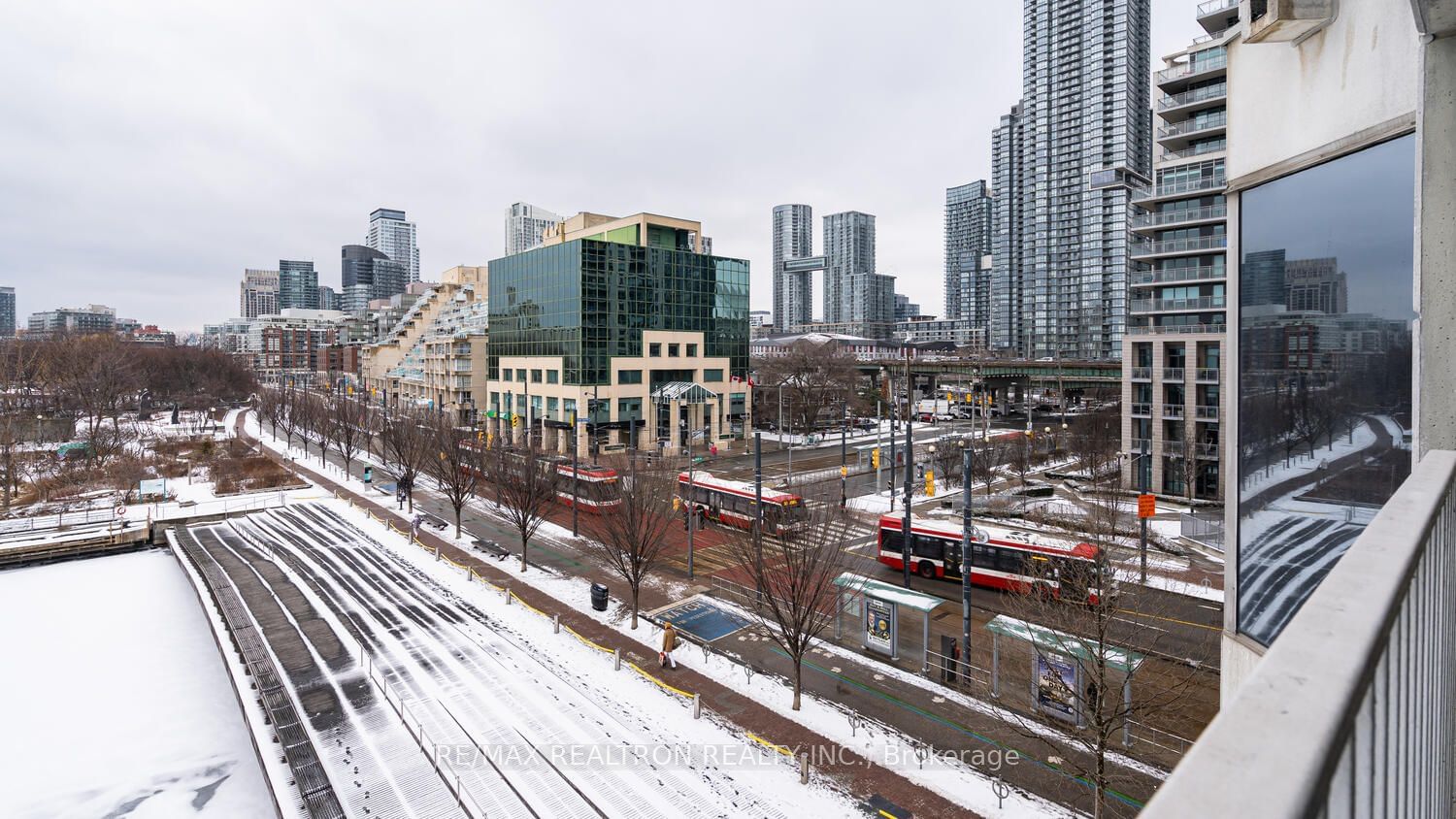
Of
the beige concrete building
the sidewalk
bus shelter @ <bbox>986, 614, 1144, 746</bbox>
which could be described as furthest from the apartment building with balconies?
the beige concrete building

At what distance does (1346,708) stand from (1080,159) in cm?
12292

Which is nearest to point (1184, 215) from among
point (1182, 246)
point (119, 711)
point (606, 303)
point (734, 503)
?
point (1182, 246)

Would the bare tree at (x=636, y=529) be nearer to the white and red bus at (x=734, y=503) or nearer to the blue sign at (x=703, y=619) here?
the blue sign at (x=703, y=619)

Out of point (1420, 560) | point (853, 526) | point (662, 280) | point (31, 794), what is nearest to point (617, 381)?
point (662, 280)

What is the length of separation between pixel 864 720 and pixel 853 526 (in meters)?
15.9

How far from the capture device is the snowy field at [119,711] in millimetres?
14055

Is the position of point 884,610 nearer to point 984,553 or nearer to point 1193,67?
point 984,553

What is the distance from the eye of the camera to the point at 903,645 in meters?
19.5

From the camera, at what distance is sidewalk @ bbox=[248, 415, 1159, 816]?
1284cm

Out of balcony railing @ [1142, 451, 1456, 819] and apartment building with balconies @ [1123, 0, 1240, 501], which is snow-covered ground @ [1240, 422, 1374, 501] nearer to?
balcony railing @ [1142, 451, 1456, 819]

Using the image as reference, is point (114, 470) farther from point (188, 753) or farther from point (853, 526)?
point (853, 526)

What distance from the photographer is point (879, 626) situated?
1850 cm

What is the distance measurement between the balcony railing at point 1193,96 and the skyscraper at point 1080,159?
65.0m

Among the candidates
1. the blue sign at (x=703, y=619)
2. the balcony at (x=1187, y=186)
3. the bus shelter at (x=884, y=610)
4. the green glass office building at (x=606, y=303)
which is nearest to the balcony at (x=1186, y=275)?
the balcony at (x=1187, y=186)
